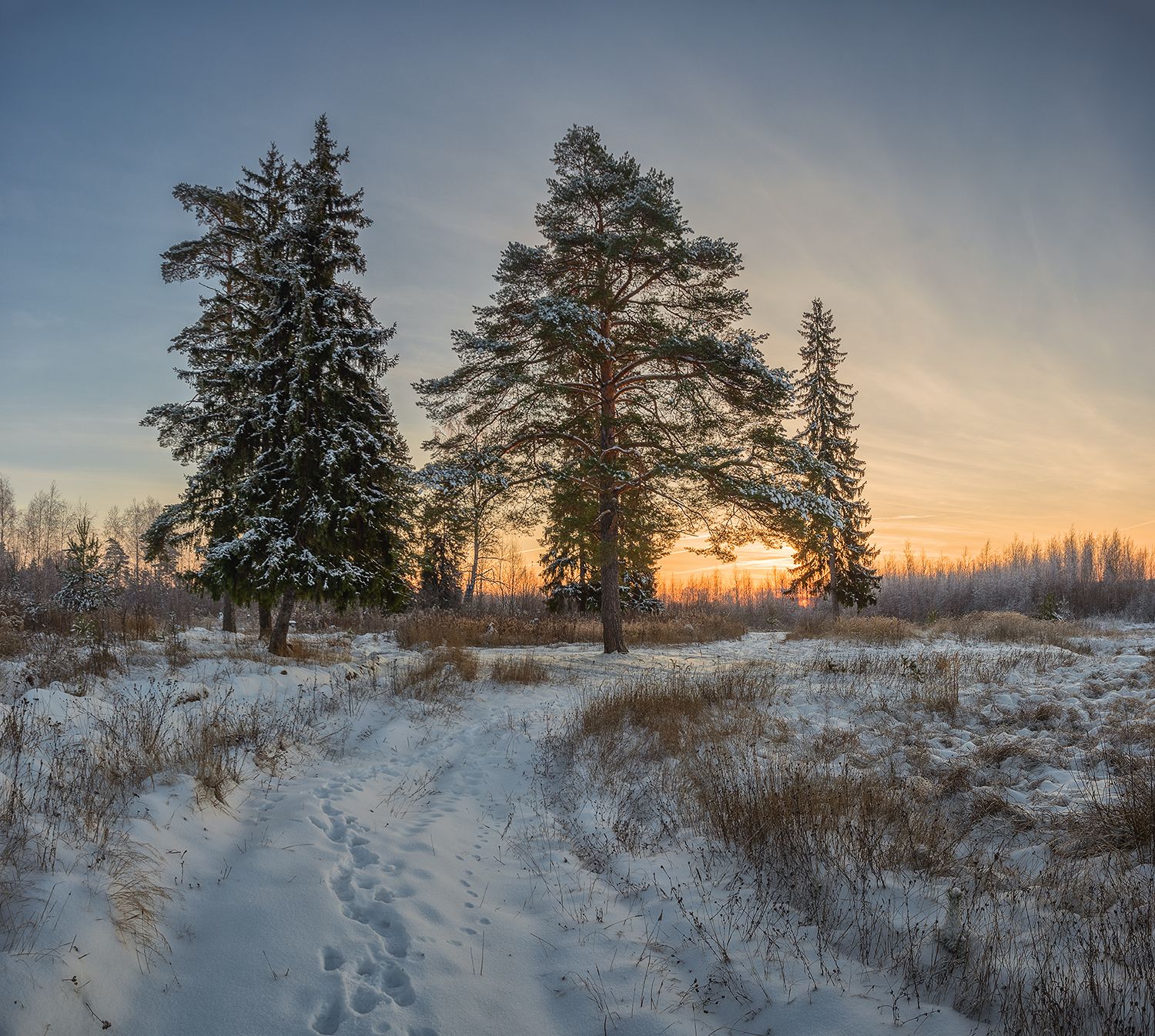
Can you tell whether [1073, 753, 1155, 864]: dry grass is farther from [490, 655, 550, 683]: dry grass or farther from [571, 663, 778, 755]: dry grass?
[490, 655, 550, 683]: dry grass

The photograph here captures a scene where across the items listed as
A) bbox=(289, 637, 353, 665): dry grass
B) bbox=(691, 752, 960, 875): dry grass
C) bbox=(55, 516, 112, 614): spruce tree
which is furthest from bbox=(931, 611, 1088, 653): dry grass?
bbox=(55, 516, 112, 614): spruce tree

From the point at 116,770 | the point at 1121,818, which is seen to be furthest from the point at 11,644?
the point at 1121,818

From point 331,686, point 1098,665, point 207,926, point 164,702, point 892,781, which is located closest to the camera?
point 207,926

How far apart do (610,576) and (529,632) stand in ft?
16.9

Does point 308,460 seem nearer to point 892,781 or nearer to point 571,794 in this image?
point 571,794

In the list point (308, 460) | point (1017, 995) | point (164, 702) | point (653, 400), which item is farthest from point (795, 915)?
point (653, 400)

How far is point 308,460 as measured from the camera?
500 inches

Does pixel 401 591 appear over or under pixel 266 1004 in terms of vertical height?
over

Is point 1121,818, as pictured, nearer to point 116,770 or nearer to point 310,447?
point 116,770

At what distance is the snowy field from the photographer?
295 centimetres

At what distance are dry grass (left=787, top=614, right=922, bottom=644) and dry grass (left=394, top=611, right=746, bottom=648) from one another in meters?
2.71

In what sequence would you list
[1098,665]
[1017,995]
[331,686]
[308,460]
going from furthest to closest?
[308,460] < [1098,665] < [331,686] < [1017,995]

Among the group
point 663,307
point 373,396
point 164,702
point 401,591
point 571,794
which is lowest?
point 571,794

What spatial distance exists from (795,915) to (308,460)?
→ 12.3 m
